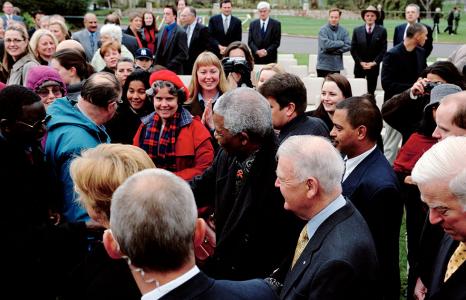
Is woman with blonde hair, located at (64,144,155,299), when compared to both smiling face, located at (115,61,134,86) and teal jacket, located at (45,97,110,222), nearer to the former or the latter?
teal jacket, located at (45,97,110,222)

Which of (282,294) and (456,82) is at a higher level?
(456,82)

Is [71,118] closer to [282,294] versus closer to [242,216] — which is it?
[242,216]

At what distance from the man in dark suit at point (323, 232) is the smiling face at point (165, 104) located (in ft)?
6.86

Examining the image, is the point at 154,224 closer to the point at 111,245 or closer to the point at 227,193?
the point at 111,245

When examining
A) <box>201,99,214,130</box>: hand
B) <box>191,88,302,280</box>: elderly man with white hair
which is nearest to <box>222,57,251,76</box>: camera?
<box>201,99,214,130</box>: hand

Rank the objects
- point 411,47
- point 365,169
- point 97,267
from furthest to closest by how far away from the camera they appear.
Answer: point 411,47
point 365,169
point 97,267

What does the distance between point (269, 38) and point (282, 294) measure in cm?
1008

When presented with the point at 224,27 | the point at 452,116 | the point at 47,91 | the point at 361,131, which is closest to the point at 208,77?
the point at 47,91

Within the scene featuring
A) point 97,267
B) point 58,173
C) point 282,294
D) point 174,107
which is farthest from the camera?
point 174,107

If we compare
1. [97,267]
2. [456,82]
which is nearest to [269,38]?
[456,82]

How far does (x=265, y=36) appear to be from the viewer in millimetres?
12438

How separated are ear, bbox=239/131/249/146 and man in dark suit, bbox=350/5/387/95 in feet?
27.7

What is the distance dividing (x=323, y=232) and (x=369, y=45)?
30.7ft

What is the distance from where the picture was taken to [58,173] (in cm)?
405
